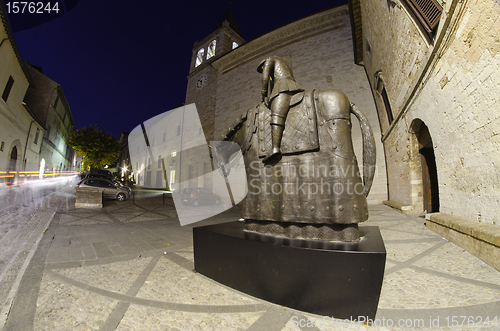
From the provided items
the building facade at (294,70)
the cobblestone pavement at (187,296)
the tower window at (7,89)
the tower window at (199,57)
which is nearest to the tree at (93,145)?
the tower window at (7,89)

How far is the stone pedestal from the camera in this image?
7746 millimetres

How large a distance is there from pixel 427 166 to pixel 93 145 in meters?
23.6

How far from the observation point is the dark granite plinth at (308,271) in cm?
141

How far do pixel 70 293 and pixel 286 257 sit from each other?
2154mm

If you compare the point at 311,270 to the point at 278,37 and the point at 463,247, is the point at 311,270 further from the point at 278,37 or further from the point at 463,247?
the point at 278,37

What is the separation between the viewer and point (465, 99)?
337cm

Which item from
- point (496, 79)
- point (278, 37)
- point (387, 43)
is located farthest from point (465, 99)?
point (278, 37)

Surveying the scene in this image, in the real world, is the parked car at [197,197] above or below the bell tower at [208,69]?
below

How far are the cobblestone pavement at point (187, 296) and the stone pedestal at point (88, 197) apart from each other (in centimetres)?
570

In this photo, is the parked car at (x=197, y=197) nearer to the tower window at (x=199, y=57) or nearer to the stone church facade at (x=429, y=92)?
the stone church facade at (x=429, y=92)

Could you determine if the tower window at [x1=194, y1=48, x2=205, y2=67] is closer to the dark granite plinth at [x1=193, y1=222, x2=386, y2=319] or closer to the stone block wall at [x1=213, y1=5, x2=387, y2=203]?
the stone block wall at [x1=213, y1=5, x2=387, y2=203]

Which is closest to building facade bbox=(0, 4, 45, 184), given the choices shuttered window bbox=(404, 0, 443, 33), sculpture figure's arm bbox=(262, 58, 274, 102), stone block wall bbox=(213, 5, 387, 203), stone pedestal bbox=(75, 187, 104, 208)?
stone pedestal bbox=(75, 187, 104, 208)

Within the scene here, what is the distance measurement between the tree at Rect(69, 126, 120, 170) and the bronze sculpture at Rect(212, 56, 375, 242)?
2140cm

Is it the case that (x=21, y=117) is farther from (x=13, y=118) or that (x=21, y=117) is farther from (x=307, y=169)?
(x=307, y=169)
